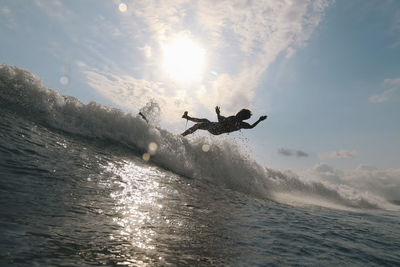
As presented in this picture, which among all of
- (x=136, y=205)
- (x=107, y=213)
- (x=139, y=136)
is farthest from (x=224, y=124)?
(x=107, y=213)

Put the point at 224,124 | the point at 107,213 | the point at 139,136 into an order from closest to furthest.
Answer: the point at 107,213
the point at 224,124
the point at 139,136

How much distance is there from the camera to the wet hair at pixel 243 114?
34.3ft

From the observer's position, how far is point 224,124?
11109 mm

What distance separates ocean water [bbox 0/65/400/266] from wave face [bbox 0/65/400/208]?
0.06 meters

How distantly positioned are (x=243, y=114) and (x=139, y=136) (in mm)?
5432

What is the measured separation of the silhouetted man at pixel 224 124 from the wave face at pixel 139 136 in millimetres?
1748

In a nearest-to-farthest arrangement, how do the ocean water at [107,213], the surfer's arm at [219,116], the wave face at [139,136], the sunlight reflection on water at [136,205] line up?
the ocean water at [107,213] → the sunlight reflection on water at [136,205] → the wave face at [139,136] → the surfer's arm at [219,116]

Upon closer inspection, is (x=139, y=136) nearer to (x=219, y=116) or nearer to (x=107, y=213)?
(x=219, y=116)

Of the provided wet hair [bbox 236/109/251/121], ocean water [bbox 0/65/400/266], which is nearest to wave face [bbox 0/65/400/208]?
ocean water [bbox 0/65/400/266]

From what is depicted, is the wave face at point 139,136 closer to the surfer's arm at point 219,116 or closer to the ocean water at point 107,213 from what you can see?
the ocean water at point 107,213

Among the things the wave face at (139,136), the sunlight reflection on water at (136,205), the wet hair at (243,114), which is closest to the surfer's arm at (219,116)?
the wet hair at (243,114)

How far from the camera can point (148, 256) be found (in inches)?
113

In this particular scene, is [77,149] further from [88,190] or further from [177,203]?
[177,203]

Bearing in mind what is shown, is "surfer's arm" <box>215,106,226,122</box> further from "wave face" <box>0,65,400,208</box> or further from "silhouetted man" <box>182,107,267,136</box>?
"wave face" <box>0,65,400,208</box>
